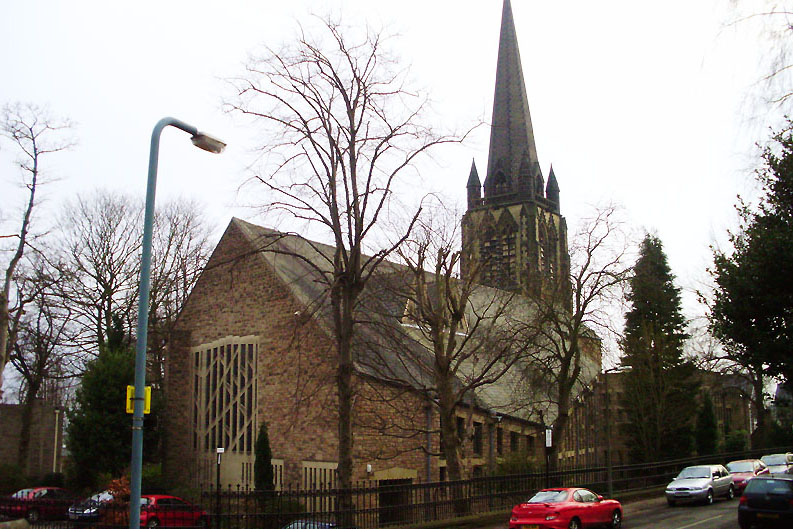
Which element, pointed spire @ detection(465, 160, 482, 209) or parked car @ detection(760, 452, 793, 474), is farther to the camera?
pointed spire @ detection(465, 160, 482, 209)

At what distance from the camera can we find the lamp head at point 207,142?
42.7ft

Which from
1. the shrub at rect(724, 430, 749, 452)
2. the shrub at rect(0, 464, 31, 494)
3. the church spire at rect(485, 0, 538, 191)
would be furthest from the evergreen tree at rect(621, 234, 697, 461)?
the shrub at rect(0, 464, 31, 494)

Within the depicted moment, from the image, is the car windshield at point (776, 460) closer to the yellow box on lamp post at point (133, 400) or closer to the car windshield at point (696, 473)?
the car windshield at point (696, 473)

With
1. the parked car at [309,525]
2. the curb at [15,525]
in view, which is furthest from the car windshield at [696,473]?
the curb at [15,525]

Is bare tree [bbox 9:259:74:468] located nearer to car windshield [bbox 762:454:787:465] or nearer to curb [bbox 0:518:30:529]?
curb [bbox 0:518:30:529]

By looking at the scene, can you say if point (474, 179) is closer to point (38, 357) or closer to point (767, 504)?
point (38, 357)

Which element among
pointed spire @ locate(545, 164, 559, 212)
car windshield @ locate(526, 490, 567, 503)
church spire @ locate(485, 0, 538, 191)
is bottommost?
car windshield @ locate(526, 490, 567, 503)

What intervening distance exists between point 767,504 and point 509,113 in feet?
198

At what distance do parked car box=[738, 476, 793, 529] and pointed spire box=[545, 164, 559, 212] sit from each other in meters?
62.4

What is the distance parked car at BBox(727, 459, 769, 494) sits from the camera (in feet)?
99.7

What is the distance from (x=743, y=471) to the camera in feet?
103

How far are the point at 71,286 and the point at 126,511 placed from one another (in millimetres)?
25192

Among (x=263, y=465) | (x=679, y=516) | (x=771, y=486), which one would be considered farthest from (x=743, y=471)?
(x=263, y=465)

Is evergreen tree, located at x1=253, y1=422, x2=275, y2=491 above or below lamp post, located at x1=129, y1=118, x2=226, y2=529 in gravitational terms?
below
